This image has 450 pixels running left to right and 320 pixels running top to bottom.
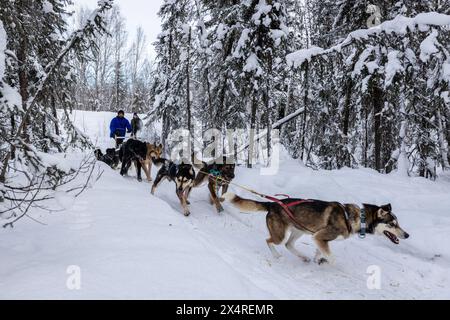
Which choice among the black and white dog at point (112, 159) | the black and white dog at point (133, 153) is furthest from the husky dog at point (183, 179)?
the black and white dog at point (112, 159)

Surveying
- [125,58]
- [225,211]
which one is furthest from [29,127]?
[125,58]

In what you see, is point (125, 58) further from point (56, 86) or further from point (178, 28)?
point (56, 86)

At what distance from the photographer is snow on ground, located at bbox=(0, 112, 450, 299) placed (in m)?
3.67

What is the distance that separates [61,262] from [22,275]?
46 centimetres

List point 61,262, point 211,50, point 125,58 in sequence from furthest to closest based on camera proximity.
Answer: point 125,58
point 211,50
point 61,262

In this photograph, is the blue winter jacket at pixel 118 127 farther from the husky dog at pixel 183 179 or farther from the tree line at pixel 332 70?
the husky dog at pixel 183 179

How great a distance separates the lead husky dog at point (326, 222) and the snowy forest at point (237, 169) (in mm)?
415

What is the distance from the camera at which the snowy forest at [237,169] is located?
4.36m

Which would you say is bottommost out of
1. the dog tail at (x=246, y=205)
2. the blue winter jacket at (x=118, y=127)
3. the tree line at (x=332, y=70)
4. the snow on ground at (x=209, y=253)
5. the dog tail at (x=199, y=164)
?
the snow on ground at (x=209, y=253)

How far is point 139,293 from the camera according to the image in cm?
340

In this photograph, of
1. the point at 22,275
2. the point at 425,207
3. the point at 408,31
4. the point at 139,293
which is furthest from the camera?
the point at 425,207

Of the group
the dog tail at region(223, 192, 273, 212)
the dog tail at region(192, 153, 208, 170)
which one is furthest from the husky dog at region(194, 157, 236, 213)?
the dog tail at region(223, 192, 273, 212)

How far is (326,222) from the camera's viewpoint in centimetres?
547

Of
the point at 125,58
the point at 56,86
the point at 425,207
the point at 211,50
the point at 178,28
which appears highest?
the point at 125,58
